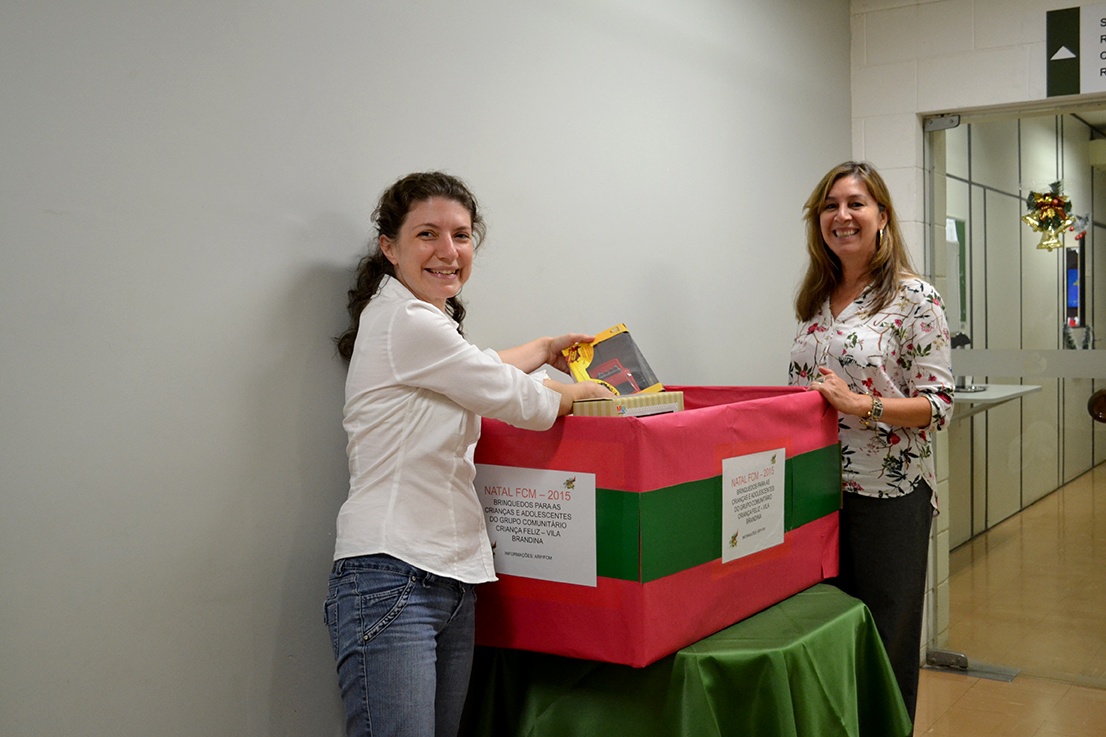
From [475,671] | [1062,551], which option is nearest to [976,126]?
[1062,551]

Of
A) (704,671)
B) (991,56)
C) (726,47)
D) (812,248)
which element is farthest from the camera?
(991,56)

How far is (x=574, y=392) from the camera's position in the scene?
1.75m

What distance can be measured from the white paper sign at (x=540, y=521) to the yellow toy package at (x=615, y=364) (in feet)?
1.19

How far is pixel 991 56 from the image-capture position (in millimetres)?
3732

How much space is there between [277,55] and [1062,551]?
3.48 m

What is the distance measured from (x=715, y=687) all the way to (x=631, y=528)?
1.08ft

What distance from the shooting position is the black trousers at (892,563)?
2.39m

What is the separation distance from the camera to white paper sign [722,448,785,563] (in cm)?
181

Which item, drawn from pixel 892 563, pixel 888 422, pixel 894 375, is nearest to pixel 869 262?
pixel 894 375

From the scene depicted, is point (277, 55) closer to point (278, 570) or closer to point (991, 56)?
point (278, 570)

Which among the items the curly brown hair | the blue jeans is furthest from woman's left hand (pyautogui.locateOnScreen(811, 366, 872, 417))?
the blue jeans

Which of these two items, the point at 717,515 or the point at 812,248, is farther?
the point at 812,248

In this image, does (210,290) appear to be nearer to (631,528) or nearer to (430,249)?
(430,249)

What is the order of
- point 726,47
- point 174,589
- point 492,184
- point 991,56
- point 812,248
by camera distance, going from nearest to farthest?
point 174,589, point 492,184, point 812,248, point 726,47, point 991,56
